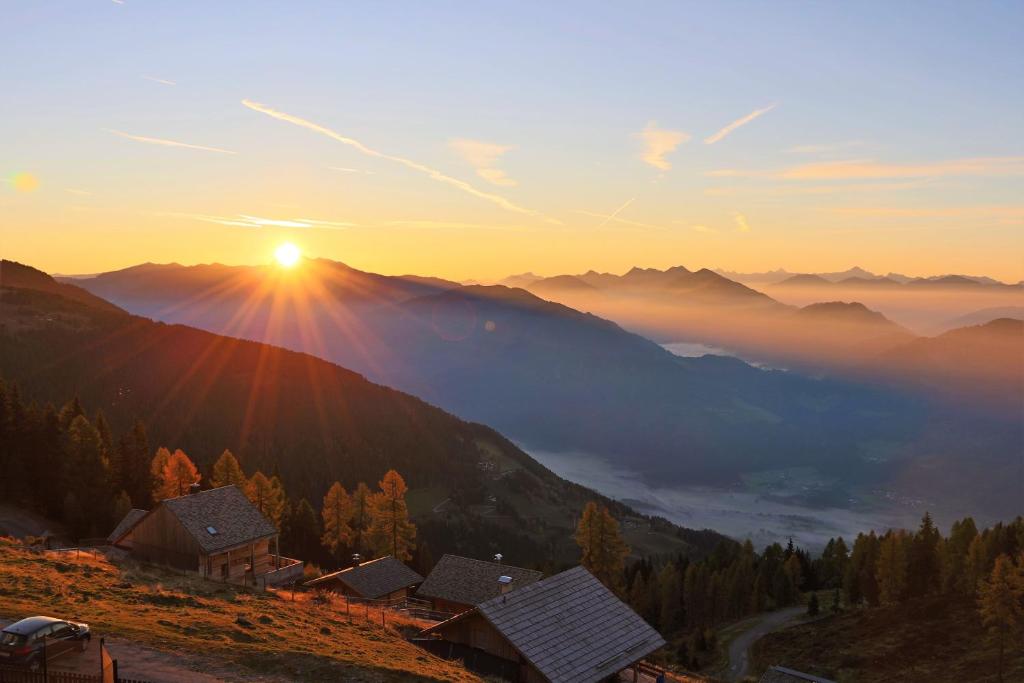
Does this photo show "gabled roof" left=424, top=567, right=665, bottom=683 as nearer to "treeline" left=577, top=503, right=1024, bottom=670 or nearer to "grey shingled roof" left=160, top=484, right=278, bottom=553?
"grey shingled roof" left=160, top=484, right=278, bottom=553

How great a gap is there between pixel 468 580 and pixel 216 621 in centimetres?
3761

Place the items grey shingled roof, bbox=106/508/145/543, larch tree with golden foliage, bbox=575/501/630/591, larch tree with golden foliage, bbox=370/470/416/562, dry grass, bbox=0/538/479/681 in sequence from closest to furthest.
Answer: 1. dry grass, bbox=0/538/479/681
2. grey shingled roof, bbox=106/508/145/543
3. larch tree with golden foliage, bbox=370/470/416/562
4. larch tree with golden foliage, bbox=575/501/630/591

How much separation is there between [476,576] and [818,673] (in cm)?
4412

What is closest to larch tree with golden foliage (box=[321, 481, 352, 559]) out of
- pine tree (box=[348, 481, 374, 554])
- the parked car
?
pine tree (box=[348, 481, 374, 554])

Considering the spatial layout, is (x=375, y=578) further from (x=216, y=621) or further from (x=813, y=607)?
(x=813, y=607)

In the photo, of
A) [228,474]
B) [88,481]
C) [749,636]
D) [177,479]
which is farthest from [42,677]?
[749,636]

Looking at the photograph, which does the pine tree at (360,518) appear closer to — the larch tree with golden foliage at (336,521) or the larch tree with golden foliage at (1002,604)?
the larch tree with golden foliage at (336,521)


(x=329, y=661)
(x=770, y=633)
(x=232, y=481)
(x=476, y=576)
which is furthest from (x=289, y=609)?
(x=770, y=633)

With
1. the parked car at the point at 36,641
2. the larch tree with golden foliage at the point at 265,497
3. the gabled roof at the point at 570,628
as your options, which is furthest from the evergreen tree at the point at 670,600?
the parked car at the point at 36,641

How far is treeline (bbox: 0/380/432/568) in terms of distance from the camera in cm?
7956

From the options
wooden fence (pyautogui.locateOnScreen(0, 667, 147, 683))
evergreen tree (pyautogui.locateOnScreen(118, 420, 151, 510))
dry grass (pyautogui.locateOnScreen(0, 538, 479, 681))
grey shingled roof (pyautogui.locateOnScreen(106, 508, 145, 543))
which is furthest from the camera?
evergreen tree (pyautogui.locateOnScreen(118, 420, 151, 510))

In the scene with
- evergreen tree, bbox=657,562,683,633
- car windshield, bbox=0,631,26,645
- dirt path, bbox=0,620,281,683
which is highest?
car windshield, bbox=0,631,26,645

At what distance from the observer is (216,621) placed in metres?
35.2

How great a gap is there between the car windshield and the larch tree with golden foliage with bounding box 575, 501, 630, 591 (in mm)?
74187
